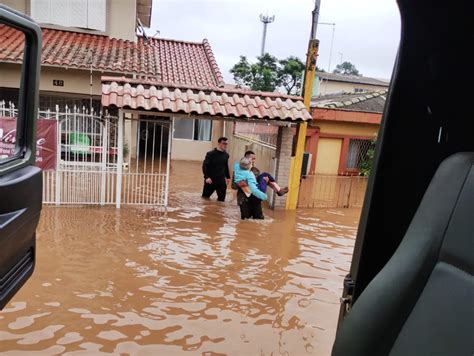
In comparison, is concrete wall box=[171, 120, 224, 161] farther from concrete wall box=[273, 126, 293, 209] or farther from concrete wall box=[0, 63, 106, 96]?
concrete wall box=[273, 126, 293, 209]

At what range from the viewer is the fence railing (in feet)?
33.5

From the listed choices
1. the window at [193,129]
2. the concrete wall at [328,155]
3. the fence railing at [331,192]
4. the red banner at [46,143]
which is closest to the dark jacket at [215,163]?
the fence railing at [331,192]

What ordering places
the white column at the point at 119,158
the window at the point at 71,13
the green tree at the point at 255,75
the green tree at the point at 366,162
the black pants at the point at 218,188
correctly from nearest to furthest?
the white column at the point at 119,158 → the black pants at the point at 218,188 → the window at the point at 71,13 → the green tree at the point at 366,162 → the green tree at the point at 255,75

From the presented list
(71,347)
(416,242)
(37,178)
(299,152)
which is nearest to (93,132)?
(299,152)

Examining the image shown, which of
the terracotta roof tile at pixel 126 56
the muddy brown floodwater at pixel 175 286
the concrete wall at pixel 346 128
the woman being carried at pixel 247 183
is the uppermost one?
the terracotta roof tile at pixel 126 56

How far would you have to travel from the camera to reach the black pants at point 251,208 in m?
7.87

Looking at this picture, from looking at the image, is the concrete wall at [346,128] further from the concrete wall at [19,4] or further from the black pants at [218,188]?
the concrete wall at [19,4]

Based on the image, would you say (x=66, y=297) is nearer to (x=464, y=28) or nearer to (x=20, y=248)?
(x=20, y=248)

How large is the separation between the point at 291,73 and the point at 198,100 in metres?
19.8

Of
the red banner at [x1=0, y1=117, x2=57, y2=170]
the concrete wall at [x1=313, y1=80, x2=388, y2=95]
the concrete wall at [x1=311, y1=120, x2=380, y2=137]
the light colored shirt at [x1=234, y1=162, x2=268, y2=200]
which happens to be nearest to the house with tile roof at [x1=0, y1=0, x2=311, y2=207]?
the red banner at [x1=0, y1=117, x2=57, y2=170]

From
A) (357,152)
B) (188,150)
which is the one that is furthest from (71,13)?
(357,152)

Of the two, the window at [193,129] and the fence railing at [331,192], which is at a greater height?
the window at [193,129]

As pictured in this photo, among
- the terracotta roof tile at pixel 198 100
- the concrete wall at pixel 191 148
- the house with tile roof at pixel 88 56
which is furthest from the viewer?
the concrete wall at pixel 191 148

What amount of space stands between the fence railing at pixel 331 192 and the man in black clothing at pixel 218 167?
6.41ft
